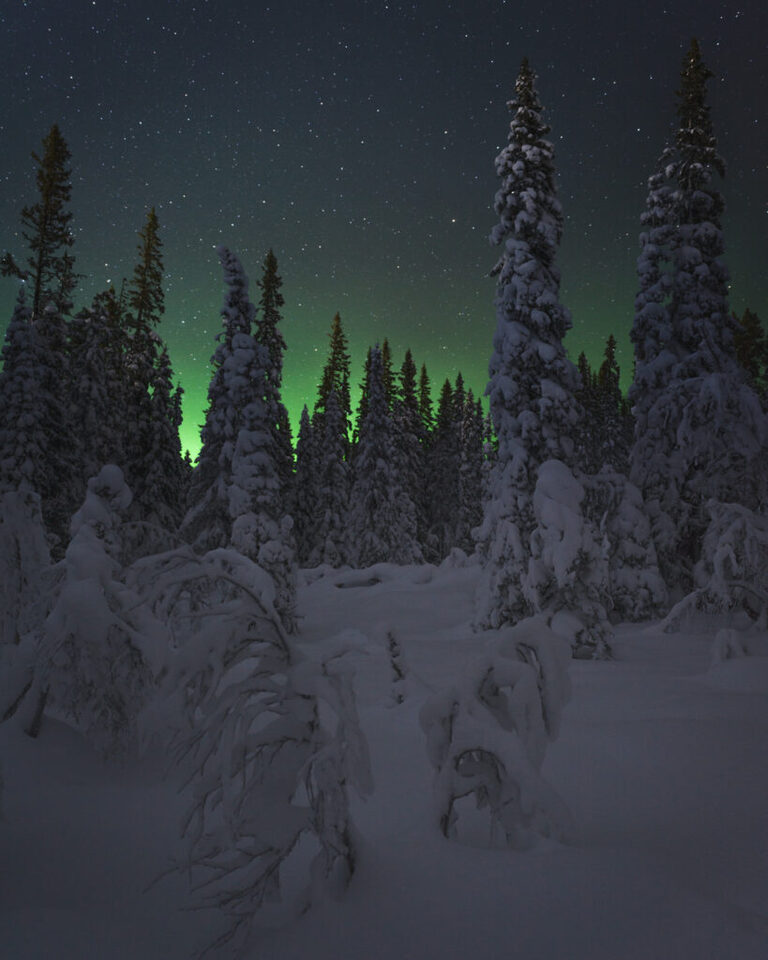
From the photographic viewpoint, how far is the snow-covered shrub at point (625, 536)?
547 inches

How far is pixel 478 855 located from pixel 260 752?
4.07ft

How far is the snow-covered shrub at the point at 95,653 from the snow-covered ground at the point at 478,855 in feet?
1.68

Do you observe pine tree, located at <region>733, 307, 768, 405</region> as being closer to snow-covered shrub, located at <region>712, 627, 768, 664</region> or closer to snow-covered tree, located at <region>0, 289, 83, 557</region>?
snow-covered shrub, located at <region>712, 627, 768, 664</region>

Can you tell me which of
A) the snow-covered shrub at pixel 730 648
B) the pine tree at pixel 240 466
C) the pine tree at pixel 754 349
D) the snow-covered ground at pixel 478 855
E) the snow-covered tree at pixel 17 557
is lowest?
the snow-covered ground at pixel 478 855

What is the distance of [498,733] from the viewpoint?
3031 millimetres

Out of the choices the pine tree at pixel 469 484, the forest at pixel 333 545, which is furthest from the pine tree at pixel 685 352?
the pine tree at pixel 469 484

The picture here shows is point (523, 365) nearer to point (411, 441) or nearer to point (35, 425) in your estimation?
point (35, 425)

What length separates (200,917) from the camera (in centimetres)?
332

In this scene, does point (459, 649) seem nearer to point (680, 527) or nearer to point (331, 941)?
point (680, 527)

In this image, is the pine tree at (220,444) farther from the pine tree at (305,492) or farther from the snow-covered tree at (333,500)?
the pine tree at (305,492)

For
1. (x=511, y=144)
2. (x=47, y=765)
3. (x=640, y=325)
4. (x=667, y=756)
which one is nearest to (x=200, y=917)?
(x=47, y=765)

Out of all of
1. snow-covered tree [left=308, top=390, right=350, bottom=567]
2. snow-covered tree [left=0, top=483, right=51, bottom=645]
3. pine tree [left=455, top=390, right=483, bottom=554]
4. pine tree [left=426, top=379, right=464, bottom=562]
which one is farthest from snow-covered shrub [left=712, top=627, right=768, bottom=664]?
pine tree [left=426, top=379, right=464, bottom=562]

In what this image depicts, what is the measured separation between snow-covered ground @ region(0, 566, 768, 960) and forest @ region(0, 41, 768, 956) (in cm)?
20

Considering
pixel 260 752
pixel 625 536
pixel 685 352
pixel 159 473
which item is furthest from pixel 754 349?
pixel 260 752
